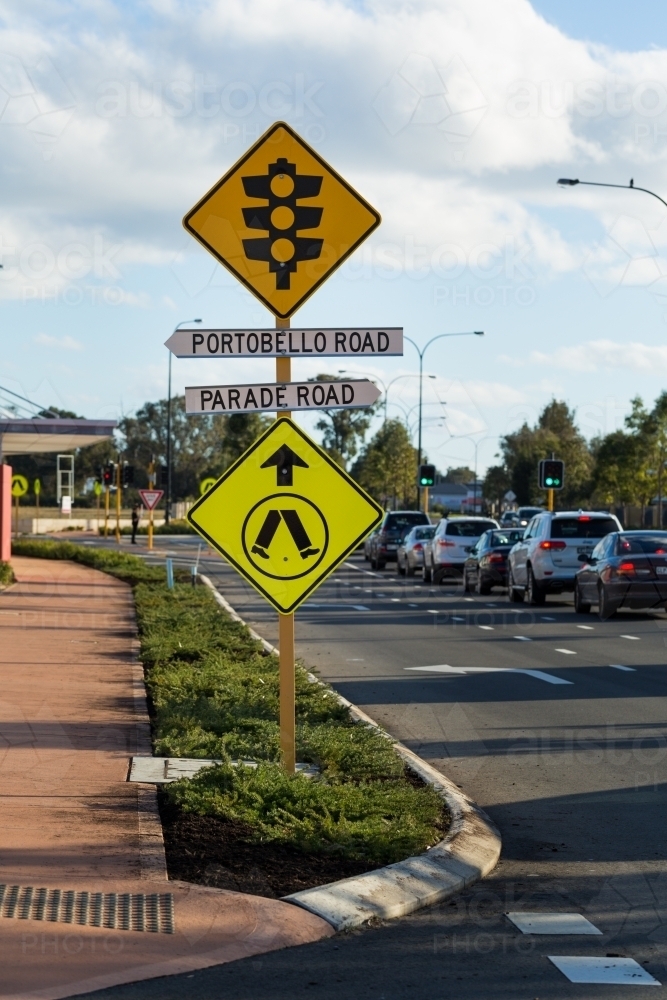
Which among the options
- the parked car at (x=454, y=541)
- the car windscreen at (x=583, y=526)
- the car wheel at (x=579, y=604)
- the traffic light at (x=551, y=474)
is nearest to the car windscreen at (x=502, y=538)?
the traffic light at (x=551, y=474)

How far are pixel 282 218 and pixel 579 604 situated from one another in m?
17.4

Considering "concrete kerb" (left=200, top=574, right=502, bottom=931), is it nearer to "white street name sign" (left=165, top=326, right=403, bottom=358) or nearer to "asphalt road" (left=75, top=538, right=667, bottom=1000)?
"asphalt road" (left=75, top=538, right=667, bottom=1000)

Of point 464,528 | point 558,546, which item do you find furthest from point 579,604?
point 464,528

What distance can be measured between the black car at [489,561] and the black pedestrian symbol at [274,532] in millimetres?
22381

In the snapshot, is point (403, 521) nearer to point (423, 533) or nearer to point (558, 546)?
point (423, 533)

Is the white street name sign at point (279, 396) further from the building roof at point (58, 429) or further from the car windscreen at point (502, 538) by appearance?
the car windscreen at point (502, 538)

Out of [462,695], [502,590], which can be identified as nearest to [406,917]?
[462,695]

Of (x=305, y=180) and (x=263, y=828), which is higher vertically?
(x=305, y=180)

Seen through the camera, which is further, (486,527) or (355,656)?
(486,527)

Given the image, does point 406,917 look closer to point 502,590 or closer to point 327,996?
point 327,996

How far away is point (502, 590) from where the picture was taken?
35.1m

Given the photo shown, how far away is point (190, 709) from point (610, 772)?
133 inches

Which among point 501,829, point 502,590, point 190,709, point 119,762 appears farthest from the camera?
point 502,590

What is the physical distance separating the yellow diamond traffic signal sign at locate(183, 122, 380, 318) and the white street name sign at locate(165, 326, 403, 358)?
21 cm
